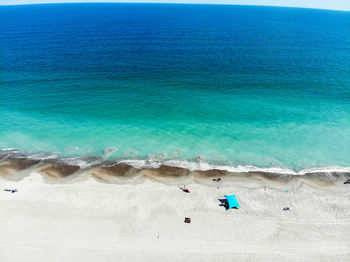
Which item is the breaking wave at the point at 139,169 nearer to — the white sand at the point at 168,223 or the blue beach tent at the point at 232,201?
the white sand at the point at 168,223

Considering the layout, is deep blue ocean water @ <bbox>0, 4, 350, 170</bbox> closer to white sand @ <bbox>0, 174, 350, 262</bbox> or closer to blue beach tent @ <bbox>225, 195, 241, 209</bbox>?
white sand @ <bbox>0, 174, 350, 262</bbox>

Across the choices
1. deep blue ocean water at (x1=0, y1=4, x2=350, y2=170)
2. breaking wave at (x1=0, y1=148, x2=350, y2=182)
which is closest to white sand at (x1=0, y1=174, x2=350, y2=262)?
breaking wave at (x1=0, y1=148, x2=350, y2=182)

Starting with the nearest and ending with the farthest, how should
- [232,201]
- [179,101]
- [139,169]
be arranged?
[232,201] < [139,169] < [179,101]

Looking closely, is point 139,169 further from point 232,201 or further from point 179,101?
point 179,101

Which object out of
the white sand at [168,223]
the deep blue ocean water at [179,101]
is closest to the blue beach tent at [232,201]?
the white sand at [168,223]

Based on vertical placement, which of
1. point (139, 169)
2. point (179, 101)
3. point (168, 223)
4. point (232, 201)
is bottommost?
point (168, 223)

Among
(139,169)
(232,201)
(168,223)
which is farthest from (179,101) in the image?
(168,223)
